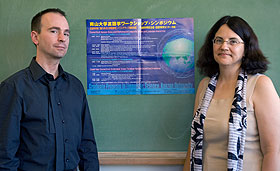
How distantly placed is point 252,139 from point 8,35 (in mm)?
1694

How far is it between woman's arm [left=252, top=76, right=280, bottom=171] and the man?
39.8 inches

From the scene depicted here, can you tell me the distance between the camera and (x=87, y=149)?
1.66 metres

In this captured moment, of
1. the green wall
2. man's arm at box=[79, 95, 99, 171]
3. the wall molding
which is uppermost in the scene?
the green wall

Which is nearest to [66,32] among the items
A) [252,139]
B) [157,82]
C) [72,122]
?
[72,122]

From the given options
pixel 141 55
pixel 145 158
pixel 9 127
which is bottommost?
pixel 145 158

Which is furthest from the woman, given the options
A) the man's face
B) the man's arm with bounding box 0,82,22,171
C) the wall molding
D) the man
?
the man's arm with bounding box 0,82,22,171

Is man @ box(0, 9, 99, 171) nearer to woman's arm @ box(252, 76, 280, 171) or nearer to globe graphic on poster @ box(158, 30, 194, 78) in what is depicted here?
globe graphic on poster @ box(158, 30, 194, 78)

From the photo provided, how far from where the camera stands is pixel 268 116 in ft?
4.43

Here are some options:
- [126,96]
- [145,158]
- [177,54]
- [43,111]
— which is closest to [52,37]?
[43,111]

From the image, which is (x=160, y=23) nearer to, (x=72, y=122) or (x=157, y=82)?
(x=157, y=82)

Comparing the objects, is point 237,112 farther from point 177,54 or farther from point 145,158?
point 145,158

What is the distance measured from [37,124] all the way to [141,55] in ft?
2.64

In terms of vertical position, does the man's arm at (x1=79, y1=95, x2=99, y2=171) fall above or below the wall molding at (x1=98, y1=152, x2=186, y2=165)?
above

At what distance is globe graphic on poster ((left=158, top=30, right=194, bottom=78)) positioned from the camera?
1812mm
